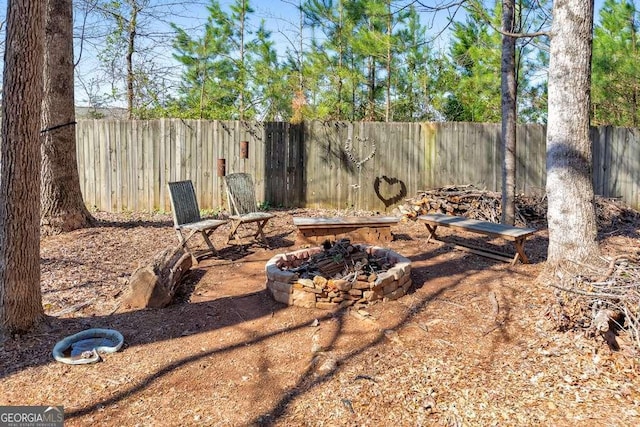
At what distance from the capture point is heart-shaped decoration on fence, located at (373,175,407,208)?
8.56 m

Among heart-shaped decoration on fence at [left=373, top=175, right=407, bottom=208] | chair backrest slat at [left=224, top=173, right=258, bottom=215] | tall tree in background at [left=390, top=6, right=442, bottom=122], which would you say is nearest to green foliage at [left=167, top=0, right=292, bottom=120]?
tall tree in background at [left=390, top=6, right=442, bottom=122]

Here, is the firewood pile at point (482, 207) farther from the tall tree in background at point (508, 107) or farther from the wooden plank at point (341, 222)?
the wooden plank at point (341, 222)

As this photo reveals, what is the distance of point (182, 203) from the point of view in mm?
5500

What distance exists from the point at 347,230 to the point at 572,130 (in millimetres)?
2805

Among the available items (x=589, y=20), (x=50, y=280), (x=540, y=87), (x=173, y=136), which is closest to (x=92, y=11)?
(x=173, y=136)

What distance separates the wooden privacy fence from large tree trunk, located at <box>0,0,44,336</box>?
513 centimetres

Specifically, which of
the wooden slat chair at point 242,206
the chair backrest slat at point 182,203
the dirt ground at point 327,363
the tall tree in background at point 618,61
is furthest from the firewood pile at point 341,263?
the tall tree in background at point 618,61

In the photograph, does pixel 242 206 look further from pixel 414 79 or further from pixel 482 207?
pixel 414 79

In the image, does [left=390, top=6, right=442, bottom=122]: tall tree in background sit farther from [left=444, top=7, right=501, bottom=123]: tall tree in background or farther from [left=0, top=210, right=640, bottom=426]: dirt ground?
[left=0, top=210, right=640, bottom=426]: dirt ground

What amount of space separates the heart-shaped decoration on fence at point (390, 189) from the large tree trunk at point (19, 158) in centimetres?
622

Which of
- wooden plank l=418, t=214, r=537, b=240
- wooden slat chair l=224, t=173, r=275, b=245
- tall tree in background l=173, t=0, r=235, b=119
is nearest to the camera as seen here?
wooden plank l=418, t=214, r=537, b=240

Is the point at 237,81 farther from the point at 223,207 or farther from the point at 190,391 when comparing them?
the point at 190,391

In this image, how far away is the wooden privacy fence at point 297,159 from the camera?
834 cm

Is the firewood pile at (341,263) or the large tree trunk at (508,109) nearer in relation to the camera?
the firewood pile at (341,263)
